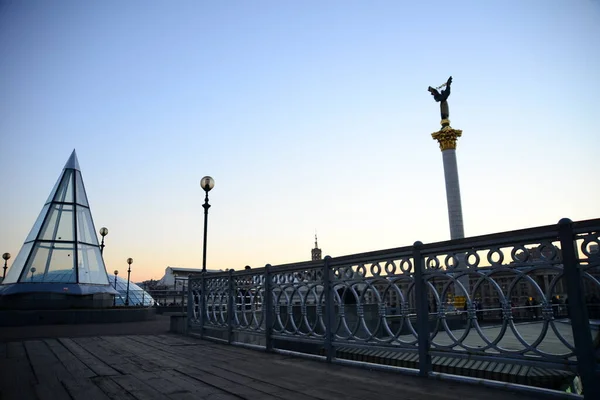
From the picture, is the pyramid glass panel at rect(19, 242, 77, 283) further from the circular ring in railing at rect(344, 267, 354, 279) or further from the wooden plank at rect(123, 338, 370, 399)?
the circular ring in railing at rect(344, 267, 354, 279)

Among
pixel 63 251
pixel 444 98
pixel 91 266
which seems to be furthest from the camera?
pixel 444 98

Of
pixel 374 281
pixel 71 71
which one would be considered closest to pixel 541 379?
pixel 374 281

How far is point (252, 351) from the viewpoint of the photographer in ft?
23.2

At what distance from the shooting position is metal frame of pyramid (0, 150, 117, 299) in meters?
19.2

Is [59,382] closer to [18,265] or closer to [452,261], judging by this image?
[452,261]

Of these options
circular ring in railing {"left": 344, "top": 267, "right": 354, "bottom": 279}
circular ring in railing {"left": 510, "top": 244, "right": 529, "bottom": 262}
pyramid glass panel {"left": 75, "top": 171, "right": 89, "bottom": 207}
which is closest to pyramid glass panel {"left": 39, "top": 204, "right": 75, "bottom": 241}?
pyramid glass panel {"left": 75, "top": 171, "right": 89, "bottom": 207}

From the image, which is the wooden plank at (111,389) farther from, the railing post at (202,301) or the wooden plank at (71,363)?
the railing post at (202,301)

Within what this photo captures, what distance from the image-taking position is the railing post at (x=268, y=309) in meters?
6.95

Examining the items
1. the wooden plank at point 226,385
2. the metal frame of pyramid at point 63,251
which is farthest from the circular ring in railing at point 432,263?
the metal frame of pyramid at point 63,251

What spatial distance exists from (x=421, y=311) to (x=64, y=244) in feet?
70.6

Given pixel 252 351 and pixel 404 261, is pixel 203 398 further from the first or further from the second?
pixel 252 351

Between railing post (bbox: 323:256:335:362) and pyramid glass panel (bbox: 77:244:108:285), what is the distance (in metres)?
19.0

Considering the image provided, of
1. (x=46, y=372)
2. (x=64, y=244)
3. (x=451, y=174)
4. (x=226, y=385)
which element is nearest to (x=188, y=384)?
(x=226, y=385)

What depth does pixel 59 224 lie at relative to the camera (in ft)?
68.8
